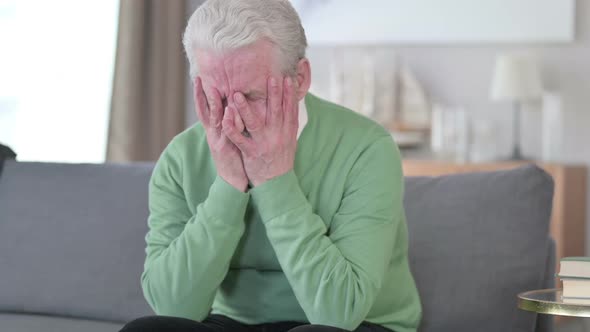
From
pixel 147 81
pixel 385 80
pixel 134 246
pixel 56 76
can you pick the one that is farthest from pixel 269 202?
pixel 385 80

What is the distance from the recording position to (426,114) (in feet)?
16.8

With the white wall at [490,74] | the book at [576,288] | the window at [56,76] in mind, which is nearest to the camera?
the book at [576,288]

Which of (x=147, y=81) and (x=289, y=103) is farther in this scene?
(x=147, y=81)

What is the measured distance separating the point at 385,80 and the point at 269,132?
3.56 meters

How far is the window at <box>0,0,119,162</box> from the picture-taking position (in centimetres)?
415

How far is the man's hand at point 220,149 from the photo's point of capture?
1.65 metres

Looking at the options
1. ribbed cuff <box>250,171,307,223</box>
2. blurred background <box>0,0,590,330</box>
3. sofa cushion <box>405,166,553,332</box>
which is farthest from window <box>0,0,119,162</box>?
ribbed cuff <box>250,171,307,223</box>

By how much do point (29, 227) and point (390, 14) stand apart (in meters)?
3.09

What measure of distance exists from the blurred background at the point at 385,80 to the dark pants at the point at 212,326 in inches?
104

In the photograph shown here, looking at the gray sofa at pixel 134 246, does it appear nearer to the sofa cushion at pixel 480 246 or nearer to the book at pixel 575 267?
the sofa cushion at pixel 480 246

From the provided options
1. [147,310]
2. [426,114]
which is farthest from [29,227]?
[426,114]

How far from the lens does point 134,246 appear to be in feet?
7.70

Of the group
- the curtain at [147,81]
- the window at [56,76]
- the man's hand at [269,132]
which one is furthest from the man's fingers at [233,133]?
the curtain at [147,81]

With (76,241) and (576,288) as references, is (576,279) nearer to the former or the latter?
(576,288)
